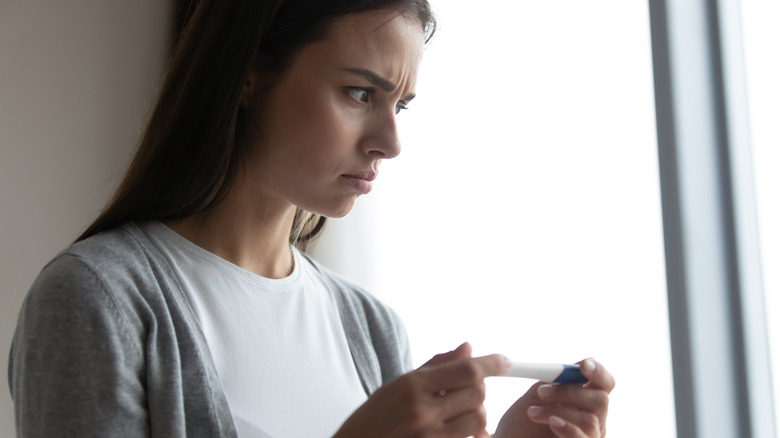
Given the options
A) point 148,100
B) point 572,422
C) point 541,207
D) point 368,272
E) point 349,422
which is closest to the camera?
point 349,422

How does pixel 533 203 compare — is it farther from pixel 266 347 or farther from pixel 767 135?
pixel 266 347

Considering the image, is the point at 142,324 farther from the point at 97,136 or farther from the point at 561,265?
the point at 97,136

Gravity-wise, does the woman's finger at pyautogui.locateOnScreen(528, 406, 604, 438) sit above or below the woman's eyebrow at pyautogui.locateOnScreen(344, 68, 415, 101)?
below

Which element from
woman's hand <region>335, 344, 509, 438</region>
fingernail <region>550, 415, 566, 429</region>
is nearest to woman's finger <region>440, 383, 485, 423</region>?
woman's hand <region>335, 344, 509, 438</region>

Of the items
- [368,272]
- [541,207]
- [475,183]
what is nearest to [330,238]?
[368,272]

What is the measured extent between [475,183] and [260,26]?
642mm

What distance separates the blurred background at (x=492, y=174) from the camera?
117 cm

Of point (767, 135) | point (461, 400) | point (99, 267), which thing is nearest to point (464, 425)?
point (461, 400)

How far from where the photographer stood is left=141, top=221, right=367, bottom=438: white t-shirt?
840mm

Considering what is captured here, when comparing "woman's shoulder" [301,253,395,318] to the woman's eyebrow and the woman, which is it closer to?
the woman

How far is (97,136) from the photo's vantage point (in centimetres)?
171

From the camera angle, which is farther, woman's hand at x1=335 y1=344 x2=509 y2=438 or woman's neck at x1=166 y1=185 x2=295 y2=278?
woman's neck at x1=166 y1=185 x2=295 y2=278

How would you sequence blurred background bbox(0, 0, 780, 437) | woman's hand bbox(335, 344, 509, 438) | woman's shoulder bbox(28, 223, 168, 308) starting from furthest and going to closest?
blurred background bbox(0, 0, 780, 437)
woman's shoulder bbox(28, 223, 168, 308)
woman's hand bbox(335, 344, 509, 438)

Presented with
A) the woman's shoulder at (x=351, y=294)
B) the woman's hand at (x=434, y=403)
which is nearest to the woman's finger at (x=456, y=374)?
the woman's hand at (x=434, y=403)
